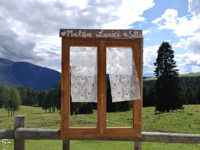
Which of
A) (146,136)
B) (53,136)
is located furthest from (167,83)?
(53,136)

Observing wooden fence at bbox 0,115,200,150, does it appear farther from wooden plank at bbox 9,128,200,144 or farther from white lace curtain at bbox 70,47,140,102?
white lace curtain at bbox 70,47,140,102

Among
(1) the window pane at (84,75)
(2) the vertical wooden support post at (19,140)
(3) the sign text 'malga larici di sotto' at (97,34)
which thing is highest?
(3) the sign text 'malga larici di sotto' at (97,34)

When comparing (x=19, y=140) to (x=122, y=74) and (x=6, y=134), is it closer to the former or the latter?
(x=6, y=134)

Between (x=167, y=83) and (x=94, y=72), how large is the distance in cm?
2214

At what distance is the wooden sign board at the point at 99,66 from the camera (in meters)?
3.74

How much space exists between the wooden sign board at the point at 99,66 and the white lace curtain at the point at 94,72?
9 cm

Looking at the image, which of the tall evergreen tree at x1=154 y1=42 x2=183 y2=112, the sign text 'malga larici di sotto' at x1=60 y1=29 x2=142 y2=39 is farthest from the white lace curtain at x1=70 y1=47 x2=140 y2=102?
the tall evergreen tree at x1=154 y1=42 x2=183 y2=112

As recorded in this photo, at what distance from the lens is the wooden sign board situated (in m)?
3.74

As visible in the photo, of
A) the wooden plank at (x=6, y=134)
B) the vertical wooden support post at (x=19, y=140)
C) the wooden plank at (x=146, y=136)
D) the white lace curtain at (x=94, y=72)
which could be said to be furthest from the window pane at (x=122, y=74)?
the wooden plank at (x=6, y=134)

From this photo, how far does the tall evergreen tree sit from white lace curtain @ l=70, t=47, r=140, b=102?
69.4 feet

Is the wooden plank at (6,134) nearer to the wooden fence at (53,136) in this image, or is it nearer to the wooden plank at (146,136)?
the wooden fence at (53,136)

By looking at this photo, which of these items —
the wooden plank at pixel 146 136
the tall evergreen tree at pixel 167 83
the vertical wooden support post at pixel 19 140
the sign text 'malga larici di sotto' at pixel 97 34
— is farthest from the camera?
the tall evergreen tree at pixel 167 83

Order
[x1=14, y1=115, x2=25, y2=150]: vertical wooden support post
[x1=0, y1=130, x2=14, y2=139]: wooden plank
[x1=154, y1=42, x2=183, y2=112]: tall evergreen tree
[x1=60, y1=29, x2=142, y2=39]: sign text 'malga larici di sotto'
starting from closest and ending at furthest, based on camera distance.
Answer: [x1=60, y1=29, x2=142, y2=39]: sign text 'malga larici di sotto' → [x1=0, y1=130, x2=14, y2=139]: wooden plank → [x1=14, y1=115, x2=25, y2=150]: vertical wooden support post → [x1=154, y1=42, x2=183, y2=112]: tall evergreen tree

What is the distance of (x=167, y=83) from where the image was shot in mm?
23703
